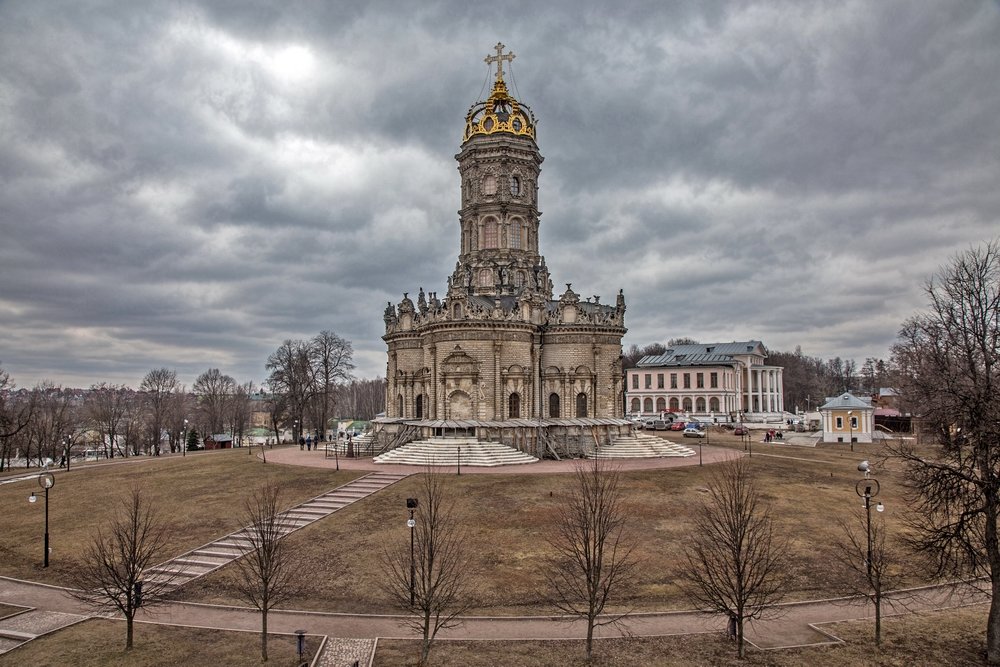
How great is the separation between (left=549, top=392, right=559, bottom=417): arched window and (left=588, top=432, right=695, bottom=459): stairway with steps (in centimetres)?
409

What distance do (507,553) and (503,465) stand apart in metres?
17.1

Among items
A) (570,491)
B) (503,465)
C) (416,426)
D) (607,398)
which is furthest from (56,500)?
(607,398)

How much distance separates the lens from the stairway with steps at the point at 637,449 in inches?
1830

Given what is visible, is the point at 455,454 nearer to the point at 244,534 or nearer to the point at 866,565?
the point at 244,534

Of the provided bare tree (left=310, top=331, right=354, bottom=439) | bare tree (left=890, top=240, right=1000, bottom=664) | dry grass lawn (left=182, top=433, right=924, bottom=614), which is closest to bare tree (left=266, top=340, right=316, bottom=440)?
bare tree (left=310, top=331, right=354, bottom=439)

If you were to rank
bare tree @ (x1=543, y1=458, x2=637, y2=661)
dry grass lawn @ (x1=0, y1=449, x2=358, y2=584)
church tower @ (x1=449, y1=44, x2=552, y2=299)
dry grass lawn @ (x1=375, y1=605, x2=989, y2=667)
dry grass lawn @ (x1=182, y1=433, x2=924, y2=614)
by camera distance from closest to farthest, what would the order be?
dry grass lawn @ (x1=375, y1=605, x2=989, y2=667)
bare tree @ (x1=543, y1=458, x2=637, y2=661)
dry grass lawn @ (x1=182, y1=433, x2=924, y2=614)
dry grass lawn @ (x1=0, y1=449, x2=358, y2=584)
church tower @ (x1=449, y1=44, x2=552, y2=299)

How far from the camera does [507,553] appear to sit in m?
24.0

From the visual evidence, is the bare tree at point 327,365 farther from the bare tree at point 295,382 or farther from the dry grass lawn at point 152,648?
the dry grass lawn at point 152,648

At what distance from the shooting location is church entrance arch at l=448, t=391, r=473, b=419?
151 feet

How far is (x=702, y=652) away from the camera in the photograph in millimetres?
16281

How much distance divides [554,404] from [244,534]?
28278mm

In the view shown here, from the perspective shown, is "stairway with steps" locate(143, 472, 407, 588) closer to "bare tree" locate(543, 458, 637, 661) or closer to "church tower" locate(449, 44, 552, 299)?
"bare tree" locate(543, 458, 637, 661)

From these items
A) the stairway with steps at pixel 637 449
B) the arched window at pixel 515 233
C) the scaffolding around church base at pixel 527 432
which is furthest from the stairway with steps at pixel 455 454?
the arched window at pixel 515 233

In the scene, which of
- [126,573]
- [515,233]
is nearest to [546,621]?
[126,573]
